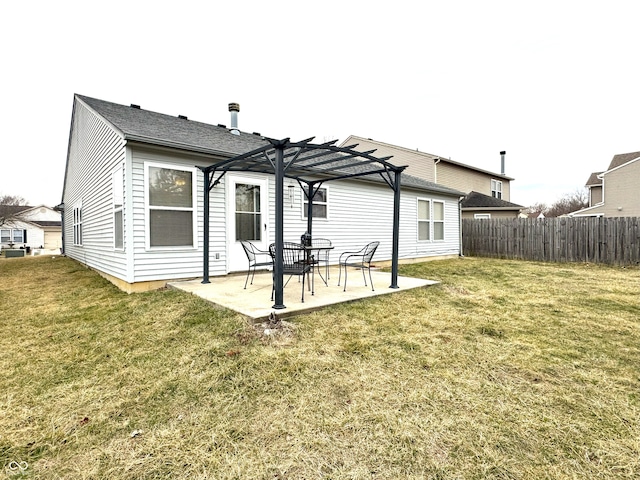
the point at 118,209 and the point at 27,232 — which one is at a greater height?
the point at 27,232

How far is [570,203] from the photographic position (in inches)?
1489

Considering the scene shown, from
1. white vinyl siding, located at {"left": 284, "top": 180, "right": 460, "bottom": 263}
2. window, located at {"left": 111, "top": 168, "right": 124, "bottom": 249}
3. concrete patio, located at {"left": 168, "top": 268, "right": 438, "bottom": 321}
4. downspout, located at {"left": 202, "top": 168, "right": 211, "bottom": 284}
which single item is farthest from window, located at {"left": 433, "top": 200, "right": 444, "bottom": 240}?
window, located at {"left": 111, "top": 168, "right": 124, "bottom": 249}

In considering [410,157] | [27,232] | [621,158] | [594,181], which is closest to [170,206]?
[410,157]

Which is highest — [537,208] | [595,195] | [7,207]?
[537,208]

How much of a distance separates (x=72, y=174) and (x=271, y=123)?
13.6 m

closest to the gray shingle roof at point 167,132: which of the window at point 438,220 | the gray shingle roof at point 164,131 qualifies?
the gray shingle roof at point 164,131

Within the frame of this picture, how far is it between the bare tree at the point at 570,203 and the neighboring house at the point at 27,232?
5409cm

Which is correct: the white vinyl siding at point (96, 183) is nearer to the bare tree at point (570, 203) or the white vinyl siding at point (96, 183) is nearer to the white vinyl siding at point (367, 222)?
the white vinyl siding at point (367, 222)

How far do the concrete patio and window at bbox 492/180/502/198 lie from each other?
699 inches

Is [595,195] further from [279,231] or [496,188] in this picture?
[279,231]

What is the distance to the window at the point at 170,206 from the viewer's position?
558cm

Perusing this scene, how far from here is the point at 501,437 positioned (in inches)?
71.3

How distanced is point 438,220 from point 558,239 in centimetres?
416

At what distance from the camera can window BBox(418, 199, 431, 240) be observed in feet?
36.2
